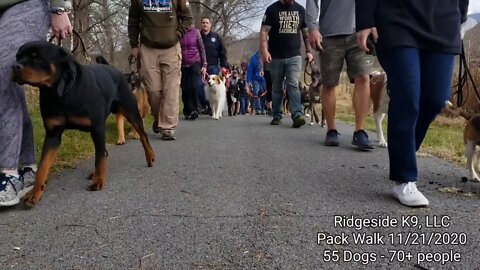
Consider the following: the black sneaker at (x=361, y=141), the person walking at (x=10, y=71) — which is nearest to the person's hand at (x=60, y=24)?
the person walking at (x=10, y=71)

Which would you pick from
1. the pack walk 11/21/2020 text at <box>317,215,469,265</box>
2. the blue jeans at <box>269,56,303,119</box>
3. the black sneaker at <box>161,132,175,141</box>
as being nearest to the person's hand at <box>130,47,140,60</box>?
the black sneaker at <box>161,132,175,141</box>

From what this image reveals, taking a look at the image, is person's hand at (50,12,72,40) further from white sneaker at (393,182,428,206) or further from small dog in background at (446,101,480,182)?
small dog in background at (446,101,480,182)

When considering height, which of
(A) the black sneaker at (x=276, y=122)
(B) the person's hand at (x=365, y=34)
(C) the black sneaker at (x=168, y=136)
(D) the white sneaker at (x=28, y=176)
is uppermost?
(B) the person's hand at (x=365, y=34)

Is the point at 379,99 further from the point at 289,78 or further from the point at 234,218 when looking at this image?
the point at 234,218

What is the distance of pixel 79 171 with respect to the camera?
460cm

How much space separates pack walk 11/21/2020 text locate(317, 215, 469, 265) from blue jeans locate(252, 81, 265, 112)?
543 inches

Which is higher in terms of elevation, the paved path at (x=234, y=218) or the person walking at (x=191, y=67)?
the person walking at (x=191, y=67)

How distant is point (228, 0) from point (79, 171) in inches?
1053

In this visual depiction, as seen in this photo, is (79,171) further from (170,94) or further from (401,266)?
(401,266)

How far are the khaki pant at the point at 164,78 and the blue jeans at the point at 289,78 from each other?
2482mm

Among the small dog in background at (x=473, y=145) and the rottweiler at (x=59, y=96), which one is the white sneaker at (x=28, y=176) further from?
the small dog in background at (x=473, y=145)

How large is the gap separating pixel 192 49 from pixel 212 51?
2.37 meters

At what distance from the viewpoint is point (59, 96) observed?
3490 mm

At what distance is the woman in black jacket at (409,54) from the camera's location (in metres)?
3.47
